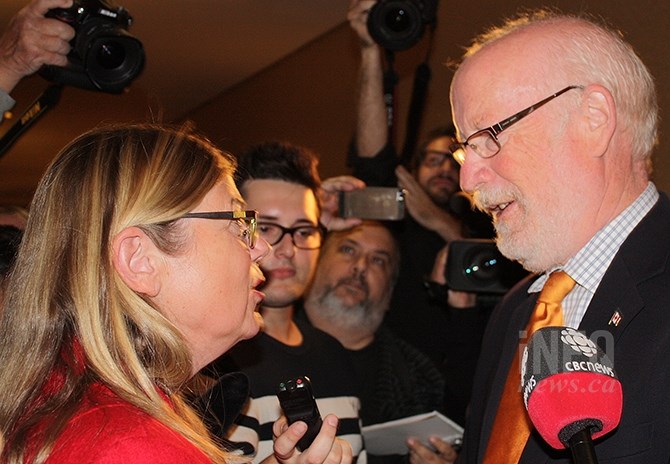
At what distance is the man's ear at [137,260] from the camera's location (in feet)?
4.68

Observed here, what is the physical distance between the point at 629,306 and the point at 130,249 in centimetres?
90

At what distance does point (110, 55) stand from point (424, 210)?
1.42 meters

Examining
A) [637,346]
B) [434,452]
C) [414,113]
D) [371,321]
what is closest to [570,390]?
[637,346]

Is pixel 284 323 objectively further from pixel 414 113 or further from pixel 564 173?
pixel 414 113

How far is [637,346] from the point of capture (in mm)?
1525

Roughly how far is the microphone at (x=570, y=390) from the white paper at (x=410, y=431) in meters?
1.30

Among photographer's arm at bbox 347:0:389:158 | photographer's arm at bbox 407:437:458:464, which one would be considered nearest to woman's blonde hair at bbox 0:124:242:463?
photographer's arm at bbox 407:437:458:464

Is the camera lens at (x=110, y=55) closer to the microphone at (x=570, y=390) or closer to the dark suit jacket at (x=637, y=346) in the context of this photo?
the dark suit jacket at (x=637, y=346)

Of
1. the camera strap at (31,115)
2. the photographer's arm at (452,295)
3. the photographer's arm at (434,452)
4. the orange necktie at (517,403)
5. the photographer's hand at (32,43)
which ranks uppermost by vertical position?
the photographer's hand at (32,43)

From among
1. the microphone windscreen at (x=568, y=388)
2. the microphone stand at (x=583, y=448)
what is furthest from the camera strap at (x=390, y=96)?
the microphone stand at (x=583, y=448)

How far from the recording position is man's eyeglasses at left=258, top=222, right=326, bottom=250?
2625 millimetres

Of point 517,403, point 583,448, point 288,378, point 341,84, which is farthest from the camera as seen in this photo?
point 341,84

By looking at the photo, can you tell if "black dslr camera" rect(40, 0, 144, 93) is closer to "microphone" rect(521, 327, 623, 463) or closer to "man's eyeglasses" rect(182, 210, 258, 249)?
"man's eyeglasses" rect(182, 210, 258, 249)

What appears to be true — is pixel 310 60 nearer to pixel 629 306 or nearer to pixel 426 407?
pixel 426 407
